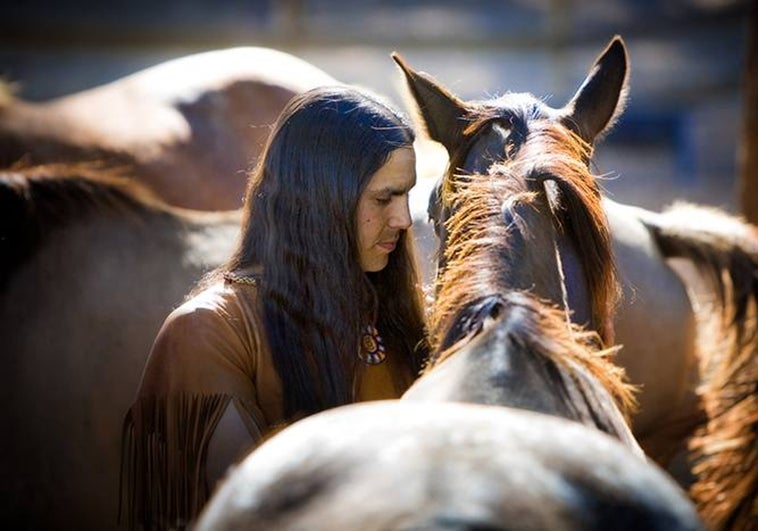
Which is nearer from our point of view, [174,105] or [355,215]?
[355,215]

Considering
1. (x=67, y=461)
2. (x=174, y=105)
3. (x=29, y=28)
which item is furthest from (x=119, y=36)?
(x=67, y=461)

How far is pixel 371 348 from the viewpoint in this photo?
2246 mm

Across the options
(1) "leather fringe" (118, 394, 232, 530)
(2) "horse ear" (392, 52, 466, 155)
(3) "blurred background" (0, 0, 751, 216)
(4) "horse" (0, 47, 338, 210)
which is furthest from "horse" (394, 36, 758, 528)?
(3) "blurred background" (0, 0, 751, 216)

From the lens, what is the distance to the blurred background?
11203 mm

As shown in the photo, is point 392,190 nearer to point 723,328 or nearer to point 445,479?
point 445,479

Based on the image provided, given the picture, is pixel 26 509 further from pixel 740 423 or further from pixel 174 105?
pixel 740 423

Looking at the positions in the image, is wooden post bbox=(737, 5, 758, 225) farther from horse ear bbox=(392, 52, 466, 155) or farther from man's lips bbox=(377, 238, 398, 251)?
man's lips bbox=(377, 238, 398, 251)

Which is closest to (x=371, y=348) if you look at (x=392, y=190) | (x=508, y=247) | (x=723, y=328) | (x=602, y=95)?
(x=392, y=190)

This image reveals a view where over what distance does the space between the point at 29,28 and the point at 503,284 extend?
10538 millimetres

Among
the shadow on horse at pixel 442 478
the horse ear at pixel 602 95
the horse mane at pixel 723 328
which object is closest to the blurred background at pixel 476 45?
the horse mane at pixel 723 328

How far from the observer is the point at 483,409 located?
1.43m

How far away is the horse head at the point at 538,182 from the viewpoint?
1.99 metres

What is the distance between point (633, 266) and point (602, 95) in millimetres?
1209

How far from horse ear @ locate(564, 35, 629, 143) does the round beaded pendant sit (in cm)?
62
